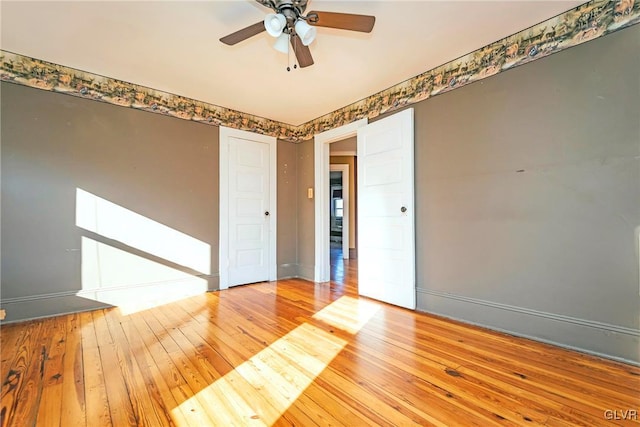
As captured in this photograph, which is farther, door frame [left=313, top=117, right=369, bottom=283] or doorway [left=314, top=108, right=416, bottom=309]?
door frame [left=313, top=117, right=369, bottom=283]

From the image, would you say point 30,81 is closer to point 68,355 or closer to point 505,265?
point 68,355

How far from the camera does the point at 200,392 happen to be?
152 centimetres

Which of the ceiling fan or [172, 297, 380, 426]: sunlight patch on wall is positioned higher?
the ceiling fan

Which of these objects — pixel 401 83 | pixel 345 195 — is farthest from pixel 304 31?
pixel 345 195

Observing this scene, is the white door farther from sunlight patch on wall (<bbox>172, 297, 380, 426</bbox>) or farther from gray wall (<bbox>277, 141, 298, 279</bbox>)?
gray wall (<bbox>277, 141, 298, 279</bbox>)

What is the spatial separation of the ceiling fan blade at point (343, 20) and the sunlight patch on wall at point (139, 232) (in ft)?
8.92

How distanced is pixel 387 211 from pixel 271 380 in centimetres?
208

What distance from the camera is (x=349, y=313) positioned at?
2809 millimetres

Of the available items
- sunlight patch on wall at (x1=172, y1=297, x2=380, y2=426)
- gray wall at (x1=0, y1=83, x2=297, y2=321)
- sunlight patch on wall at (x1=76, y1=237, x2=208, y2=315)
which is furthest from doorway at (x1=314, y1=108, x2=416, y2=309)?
sunlight patch on wall at (x1=76, y1=237, x2=208, y2=315)

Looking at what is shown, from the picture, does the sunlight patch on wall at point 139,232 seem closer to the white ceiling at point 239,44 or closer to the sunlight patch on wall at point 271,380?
the white ceiling at point 239,44

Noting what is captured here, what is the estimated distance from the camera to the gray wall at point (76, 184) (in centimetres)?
252

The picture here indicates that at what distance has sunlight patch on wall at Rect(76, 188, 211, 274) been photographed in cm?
283

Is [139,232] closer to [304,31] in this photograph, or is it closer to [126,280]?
[126,280]

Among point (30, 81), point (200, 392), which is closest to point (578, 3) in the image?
point (200, 392)
